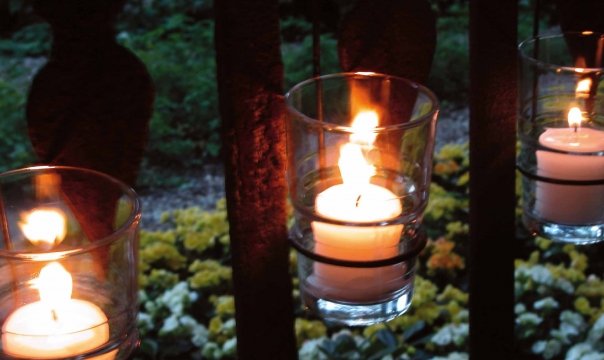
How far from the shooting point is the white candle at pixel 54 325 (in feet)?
3.46

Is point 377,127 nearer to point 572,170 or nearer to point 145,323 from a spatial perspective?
point 572,170

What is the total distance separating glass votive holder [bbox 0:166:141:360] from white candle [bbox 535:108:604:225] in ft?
2.17

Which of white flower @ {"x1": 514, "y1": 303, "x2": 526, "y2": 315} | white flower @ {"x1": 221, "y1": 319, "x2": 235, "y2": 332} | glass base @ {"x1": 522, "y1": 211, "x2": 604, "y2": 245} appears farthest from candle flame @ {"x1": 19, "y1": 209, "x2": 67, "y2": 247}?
white flower @ {"x1": 514, "y1": 303, "x2": 526, "y2": 315}

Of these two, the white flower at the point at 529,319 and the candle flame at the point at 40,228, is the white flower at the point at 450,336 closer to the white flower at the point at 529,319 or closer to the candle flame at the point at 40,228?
the white flower at the point at 529,319

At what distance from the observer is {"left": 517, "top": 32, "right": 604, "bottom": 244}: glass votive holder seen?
1400mm

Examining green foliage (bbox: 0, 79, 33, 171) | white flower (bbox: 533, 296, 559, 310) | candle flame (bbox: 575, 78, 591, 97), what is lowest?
white flower (bbox: 533, 296, 559, 310)

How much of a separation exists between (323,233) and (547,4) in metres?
4.08

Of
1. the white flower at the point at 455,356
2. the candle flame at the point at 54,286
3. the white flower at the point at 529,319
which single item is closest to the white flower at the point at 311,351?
the white flower at the point at 455,356

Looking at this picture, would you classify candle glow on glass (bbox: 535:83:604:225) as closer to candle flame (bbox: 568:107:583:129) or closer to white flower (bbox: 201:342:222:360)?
candle flame (bbox: 568:107:583:129)

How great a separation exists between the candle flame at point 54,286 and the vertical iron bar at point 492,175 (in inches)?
25.7

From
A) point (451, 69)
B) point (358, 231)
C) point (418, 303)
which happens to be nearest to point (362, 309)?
point (358, 231)

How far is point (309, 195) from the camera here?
3.86 feet

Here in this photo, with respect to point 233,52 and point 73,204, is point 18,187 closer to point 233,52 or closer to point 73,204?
point 73,204

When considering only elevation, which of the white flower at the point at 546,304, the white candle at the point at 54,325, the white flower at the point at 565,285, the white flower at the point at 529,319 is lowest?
the white flower at the point at 529,319
